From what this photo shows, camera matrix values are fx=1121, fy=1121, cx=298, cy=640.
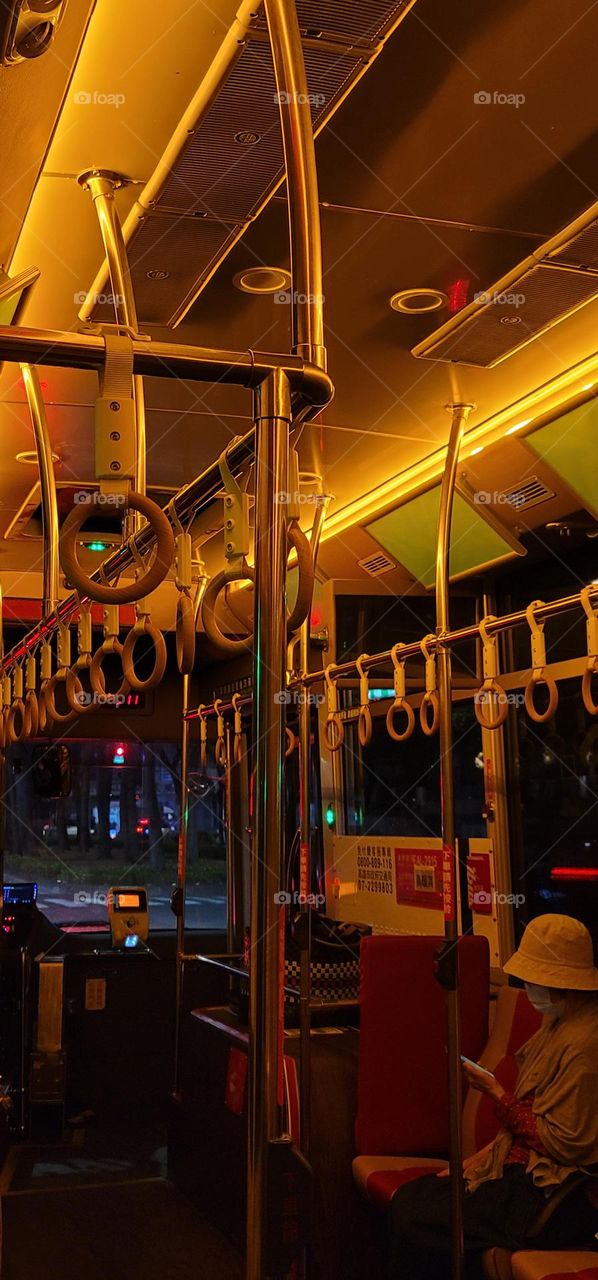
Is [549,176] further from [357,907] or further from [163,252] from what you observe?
[357,907]

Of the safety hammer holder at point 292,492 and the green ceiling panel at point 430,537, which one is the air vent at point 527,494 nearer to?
the green ceiling panel at point 430,537

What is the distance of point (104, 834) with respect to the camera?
8477mm

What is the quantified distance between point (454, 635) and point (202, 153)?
1541mm

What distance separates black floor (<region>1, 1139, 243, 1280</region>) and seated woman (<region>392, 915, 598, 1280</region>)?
1.32 meters

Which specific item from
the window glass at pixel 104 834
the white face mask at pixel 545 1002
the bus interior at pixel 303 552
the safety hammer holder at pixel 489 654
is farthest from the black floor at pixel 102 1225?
the safety hammer holder at pixel 489 654

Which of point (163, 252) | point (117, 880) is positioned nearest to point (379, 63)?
point (163, 252)

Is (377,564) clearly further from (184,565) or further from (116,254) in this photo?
(184,565)

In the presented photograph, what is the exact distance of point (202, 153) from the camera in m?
2.35

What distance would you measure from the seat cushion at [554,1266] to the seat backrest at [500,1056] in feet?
2.27
